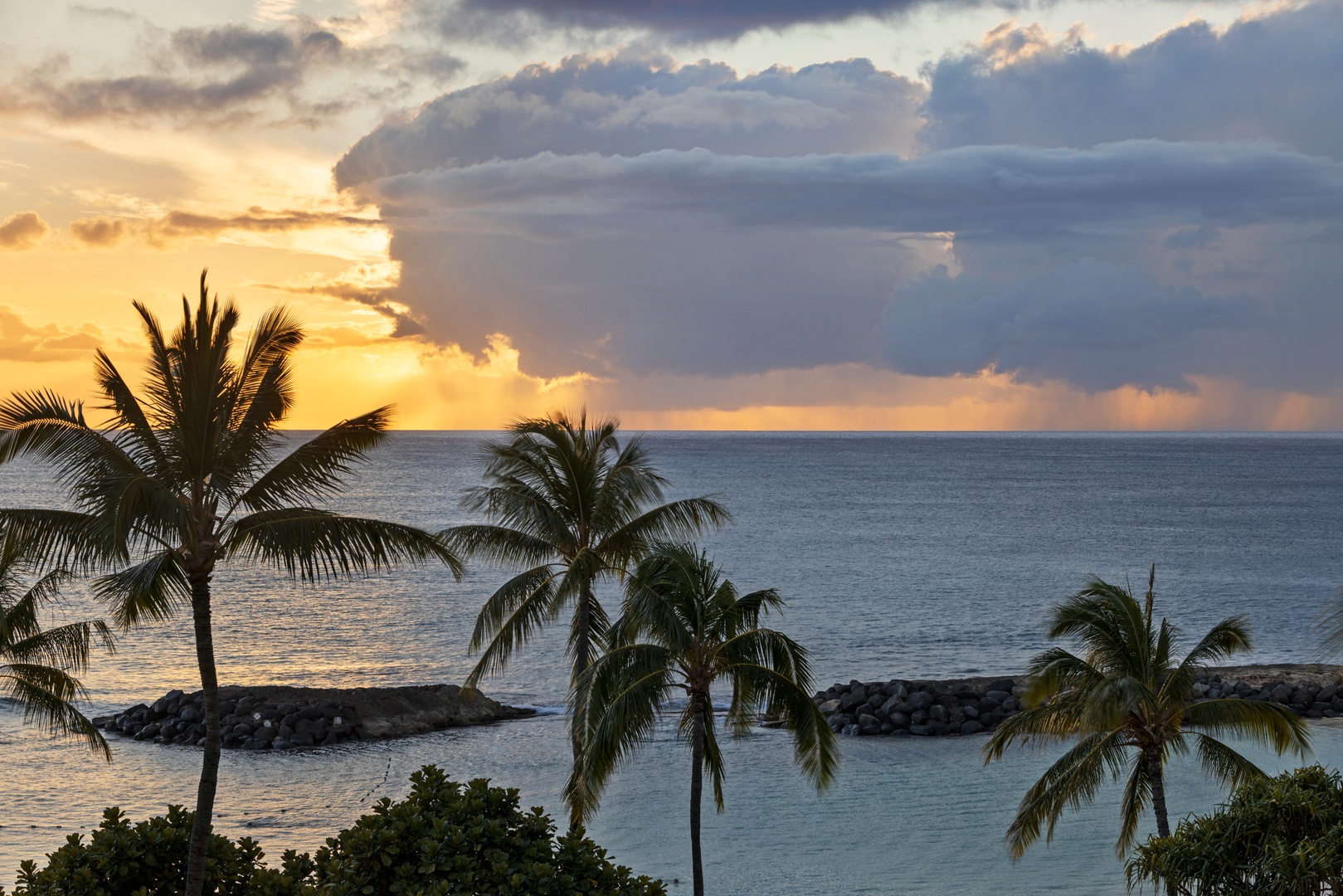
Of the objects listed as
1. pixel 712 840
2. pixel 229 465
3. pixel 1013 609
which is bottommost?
pixel 712 840

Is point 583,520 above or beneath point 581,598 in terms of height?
above

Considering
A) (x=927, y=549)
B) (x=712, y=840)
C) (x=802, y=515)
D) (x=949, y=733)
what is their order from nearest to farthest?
(x=712, y=840)
(x=949, y=733)
(x=927, y=549)
(x=802, y=515)

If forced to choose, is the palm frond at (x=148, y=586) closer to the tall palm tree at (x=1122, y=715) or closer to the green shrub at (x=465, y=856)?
the green shrub at (x=465, y=856)

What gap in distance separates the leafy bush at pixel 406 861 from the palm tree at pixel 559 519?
9.60m

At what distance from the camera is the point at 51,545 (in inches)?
593

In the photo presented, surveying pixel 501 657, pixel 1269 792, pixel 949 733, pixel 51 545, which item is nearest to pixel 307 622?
pixel 949 733

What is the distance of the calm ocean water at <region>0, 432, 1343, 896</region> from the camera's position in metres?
29.7

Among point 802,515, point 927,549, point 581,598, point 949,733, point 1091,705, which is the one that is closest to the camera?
point 1091,705

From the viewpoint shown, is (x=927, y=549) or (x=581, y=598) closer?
(x=581, y=598)

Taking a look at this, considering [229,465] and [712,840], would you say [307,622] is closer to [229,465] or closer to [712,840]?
[712,840]

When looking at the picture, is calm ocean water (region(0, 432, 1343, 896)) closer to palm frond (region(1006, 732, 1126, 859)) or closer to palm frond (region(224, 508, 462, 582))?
palm frond (region(1006, 732, 1126, 859))

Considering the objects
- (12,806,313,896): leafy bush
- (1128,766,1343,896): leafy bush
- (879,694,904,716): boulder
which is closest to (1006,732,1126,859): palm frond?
(1128,766,1343,896): leafy bush

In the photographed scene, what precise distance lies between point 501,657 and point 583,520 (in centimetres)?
374

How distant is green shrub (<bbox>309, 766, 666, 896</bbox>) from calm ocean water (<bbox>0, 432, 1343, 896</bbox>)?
13.3 metres
